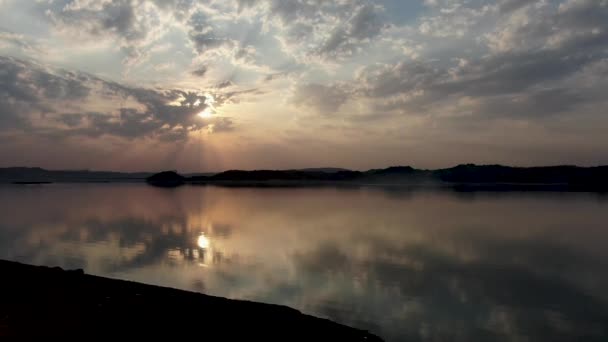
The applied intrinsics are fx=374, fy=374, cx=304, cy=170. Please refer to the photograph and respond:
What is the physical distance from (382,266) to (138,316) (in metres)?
13.8

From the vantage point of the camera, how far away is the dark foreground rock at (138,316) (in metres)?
9.51

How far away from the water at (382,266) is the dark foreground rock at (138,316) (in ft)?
7.96

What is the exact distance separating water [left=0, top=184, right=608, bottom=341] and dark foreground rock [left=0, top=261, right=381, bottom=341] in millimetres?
2426

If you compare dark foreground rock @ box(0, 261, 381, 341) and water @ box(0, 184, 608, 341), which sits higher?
dark foreground rock @ box(0, 261, 381, 341)

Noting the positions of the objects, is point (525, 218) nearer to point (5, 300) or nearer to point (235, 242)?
point (235, 242)

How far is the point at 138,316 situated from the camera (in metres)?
10.5

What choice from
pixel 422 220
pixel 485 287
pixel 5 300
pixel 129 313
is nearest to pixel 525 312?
pixel 485 287

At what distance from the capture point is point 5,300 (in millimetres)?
11602

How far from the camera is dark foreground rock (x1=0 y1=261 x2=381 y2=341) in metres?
9.51

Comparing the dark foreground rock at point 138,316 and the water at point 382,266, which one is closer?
the dark foreground rock at point 138,316

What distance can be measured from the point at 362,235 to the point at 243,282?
17041mm

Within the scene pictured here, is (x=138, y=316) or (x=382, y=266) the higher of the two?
(x=138, y=316)

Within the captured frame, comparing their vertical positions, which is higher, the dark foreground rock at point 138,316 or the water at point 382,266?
the dark foreground rock at point 138,316

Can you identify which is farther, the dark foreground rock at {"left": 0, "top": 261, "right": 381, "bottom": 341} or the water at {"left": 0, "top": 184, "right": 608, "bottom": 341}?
the water at {"left": 0, "top": 184, "right": 608, "bottom": 341}
